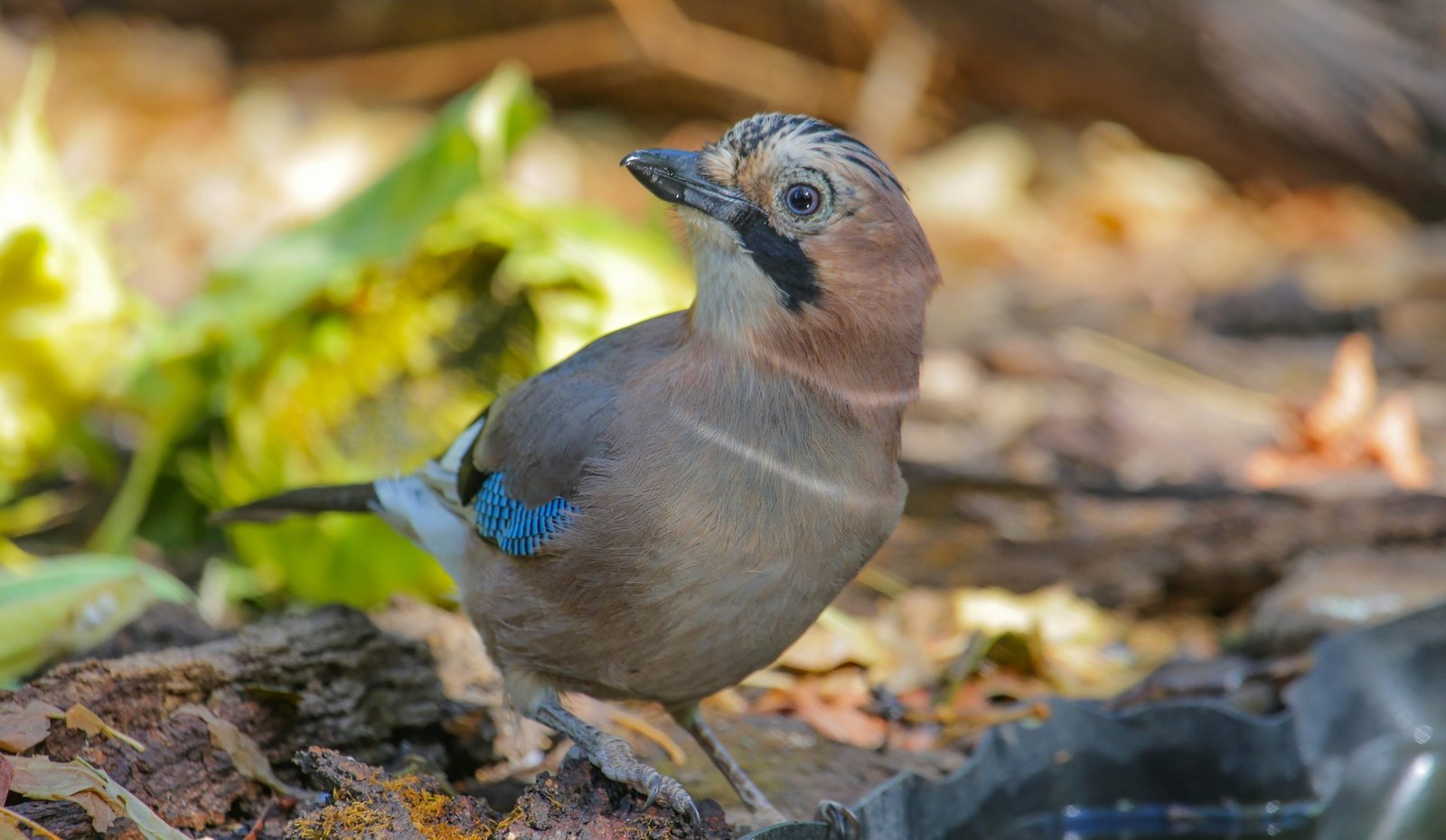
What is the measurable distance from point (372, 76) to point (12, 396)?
3730 mm

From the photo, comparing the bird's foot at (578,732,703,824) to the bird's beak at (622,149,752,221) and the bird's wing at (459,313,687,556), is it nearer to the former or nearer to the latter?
the bird's wing at (459,313,687,556)

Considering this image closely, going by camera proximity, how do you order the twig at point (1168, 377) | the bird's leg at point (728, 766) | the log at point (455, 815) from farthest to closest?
the twig at point (1168, 377)
the bird's leg at point (728, 766)
the log at point (455, 815)

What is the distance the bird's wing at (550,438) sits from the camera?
300 centimetres

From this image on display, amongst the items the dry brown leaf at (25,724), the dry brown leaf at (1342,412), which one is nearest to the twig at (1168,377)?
the dry brown leaf at (1342,412)

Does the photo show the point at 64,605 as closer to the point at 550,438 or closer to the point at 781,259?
the point at 550,438

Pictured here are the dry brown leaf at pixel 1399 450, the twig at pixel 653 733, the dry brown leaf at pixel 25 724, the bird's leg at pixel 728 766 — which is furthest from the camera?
the dry brown leaf at pixel 1399 450

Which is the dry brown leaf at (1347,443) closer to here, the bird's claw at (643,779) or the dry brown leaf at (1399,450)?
the dry brown leaf at (1399,450)

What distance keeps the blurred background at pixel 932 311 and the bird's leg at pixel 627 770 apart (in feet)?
3.78

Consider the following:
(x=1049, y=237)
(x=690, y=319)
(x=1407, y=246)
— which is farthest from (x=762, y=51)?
(x=690, y=319)

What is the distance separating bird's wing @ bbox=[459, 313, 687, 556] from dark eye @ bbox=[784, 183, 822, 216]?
38 centimetres

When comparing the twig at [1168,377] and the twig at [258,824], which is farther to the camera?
the twig at [1168,377]

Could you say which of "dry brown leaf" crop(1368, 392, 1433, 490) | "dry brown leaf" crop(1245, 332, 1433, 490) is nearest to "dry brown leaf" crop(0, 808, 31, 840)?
"dry brown leaf" crop(1245, 332, 1433, 490)

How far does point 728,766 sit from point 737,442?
2.87ft

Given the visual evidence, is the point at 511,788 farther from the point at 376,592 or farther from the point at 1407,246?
the point at 1407,246
